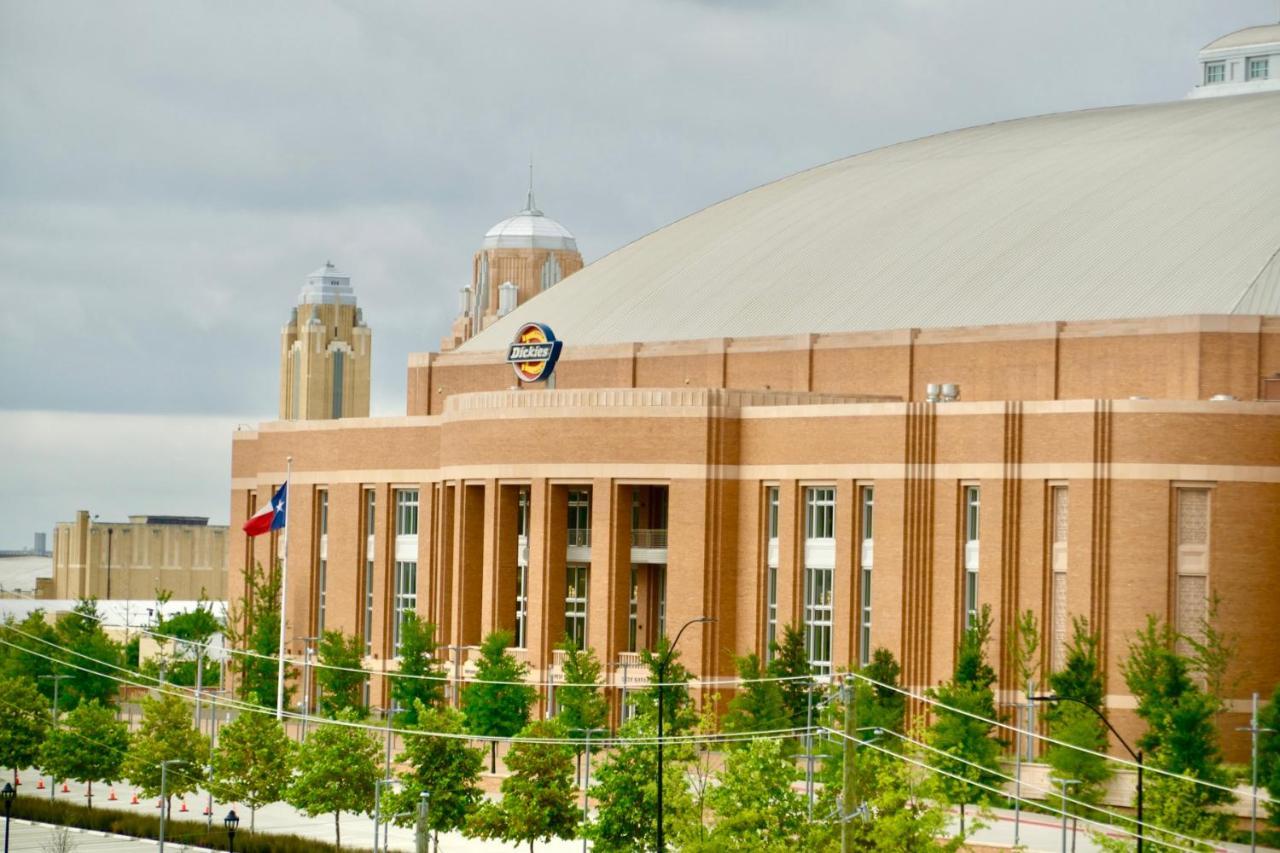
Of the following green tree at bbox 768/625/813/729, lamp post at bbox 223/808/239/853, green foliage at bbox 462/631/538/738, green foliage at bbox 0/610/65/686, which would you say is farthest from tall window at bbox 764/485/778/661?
green foliage at bbox 0/610/65/686

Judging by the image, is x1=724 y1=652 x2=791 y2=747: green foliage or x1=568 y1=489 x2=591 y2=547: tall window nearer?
x1=724 y1=652 x2=791 y2=747: green foliage

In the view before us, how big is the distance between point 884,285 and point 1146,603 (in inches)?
974

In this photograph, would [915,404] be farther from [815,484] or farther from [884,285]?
[884,285]

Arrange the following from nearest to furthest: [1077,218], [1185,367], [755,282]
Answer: [1185,367]
[1077,218]
[755,282]

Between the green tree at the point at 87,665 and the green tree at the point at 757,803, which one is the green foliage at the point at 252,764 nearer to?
the green tree at the point at 757,803

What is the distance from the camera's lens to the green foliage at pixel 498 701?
309 feet

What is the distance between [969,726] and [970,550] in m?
10.9

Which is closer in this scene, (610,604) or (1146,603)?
(1146,603)

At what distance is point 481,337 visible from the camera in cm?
12838

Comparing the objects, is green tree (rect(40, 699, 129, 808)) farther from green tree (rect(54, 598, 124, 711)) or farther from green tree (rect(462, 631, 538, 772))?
green tree (rect(54, 598, 124, 711))

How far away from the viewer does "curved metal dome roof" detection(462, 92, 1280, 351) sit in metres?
96.2

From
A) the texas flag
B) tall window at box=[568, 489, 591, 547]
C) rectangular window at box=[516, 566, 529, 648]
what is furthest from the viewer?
the texas flag

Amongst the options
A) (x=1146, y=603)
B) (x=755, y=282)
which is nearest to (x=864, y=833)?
(x=1146, y=603)

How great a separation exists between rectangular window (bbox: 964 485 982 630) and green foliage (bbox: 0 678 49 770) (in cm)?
3484
